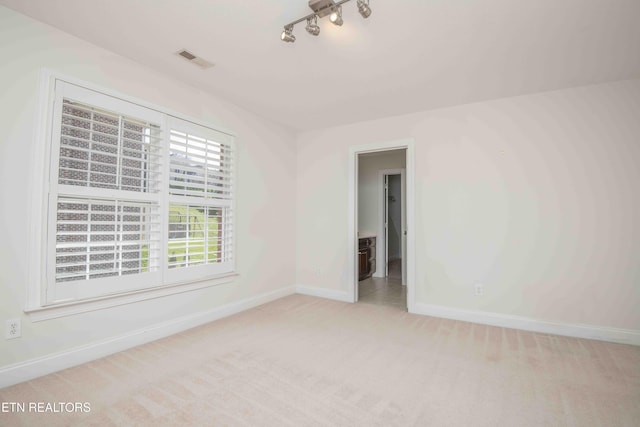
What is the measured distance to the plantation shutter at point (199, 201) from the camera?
2.95 m

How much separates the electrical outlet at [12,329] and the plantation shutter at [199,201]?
3.53 ft

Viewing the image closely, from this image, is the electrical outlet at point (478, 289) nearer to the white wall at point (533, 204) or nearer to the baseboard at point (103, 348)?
the white wall at point (533, 204)

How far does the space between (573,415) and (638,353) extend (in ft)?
5.05

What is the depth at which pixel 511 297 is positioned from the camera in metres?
3.25

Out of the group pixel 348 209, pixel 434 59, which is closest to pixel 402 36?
pixel 434 59

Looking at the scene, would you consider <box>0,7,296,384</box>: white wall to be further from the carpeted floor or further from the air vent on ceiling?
the air vent on ceiling

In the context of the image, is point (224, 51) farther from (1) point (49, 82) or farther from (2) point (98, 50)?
(1) point (49, 82)

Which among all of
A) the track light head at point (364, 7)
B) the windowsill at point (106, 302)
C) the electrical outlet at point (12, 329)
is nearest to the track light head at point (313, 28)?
the track light head at point (364, 7)

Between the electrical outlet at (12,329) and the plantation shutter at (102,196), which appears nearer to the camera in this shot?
the electrical outlet at (12,329)

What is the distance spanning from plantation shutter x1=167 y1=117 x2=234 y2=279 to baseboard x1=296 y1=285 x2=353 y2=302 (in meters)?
1.44

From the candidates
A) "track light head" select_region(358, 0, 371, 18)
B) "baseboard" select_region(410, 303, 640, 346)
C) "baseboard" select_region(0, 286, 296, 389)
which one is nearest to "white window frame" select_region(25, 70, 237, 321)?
"baseboard" select_region(0, 286, 296, 389)

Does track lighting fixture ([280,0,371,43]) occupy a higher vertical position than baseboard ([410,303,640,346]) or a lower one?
higher

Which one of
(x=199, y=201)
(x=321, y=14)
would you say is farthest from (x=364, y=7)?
(x=199, y=201)

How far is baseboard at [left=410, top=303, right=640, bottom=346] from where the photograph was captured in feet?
9.23
